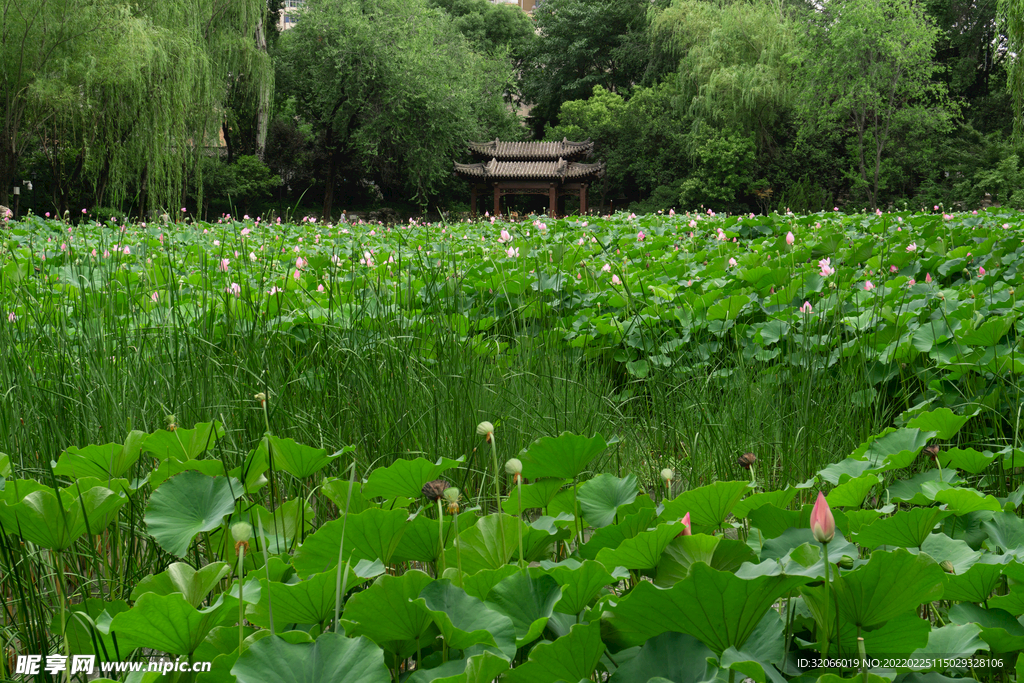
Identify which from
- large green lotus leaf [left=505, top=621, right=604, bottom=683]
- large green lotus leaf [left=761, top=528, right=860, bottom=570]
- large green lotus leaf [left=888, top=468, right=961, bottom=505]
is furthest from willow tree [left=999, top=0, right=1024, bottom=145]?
large green lotus leaf [left=505, top=621, right=604, bottom=683]

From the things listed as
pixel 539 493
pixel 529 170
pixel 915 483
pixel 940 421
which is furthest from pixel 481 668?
pixel 529 170

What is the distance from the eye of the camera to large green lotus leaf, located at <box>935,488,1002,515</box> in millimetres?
797

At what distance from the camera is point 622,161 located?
77.9ft

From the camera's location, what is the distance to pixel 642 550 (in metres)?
0.62

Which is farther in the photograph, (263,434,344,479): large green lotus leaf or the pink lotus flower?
(263,434,344,479): large green lotus leaf

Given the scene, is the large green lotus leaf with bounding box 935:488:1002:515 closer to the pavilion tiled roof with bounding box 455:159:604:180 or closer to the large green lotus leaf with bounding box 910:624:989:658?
the large green lotus leaf with bounding box 910:624:989:658

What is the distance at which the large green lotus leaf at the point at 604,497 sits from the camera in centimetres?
83

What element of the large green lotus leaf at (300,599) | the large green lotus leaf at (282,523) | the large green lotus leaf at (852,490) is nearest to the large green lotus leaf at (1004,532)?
the large green lotus leaf at (852,490)

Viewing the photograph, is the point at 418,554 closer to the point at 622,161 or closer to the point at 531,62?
the point at 622,161

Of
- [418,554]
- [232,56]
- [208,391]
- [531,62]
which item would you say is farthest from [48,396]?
[531,62]

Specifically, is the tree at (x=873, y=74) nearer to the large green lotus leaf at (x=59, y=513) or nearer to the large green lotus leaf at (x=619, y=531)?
the large green lotus leaf at (x=619, y=531)

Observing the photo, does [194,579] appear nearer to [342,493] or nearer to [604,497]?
[342,493]

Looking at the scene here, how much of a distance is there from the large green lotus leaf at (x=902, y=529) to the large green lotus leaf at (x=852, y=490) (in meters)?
0.09

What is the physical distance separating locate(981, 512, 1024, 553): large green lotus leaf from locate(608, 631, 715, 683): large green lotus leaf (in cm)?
43
